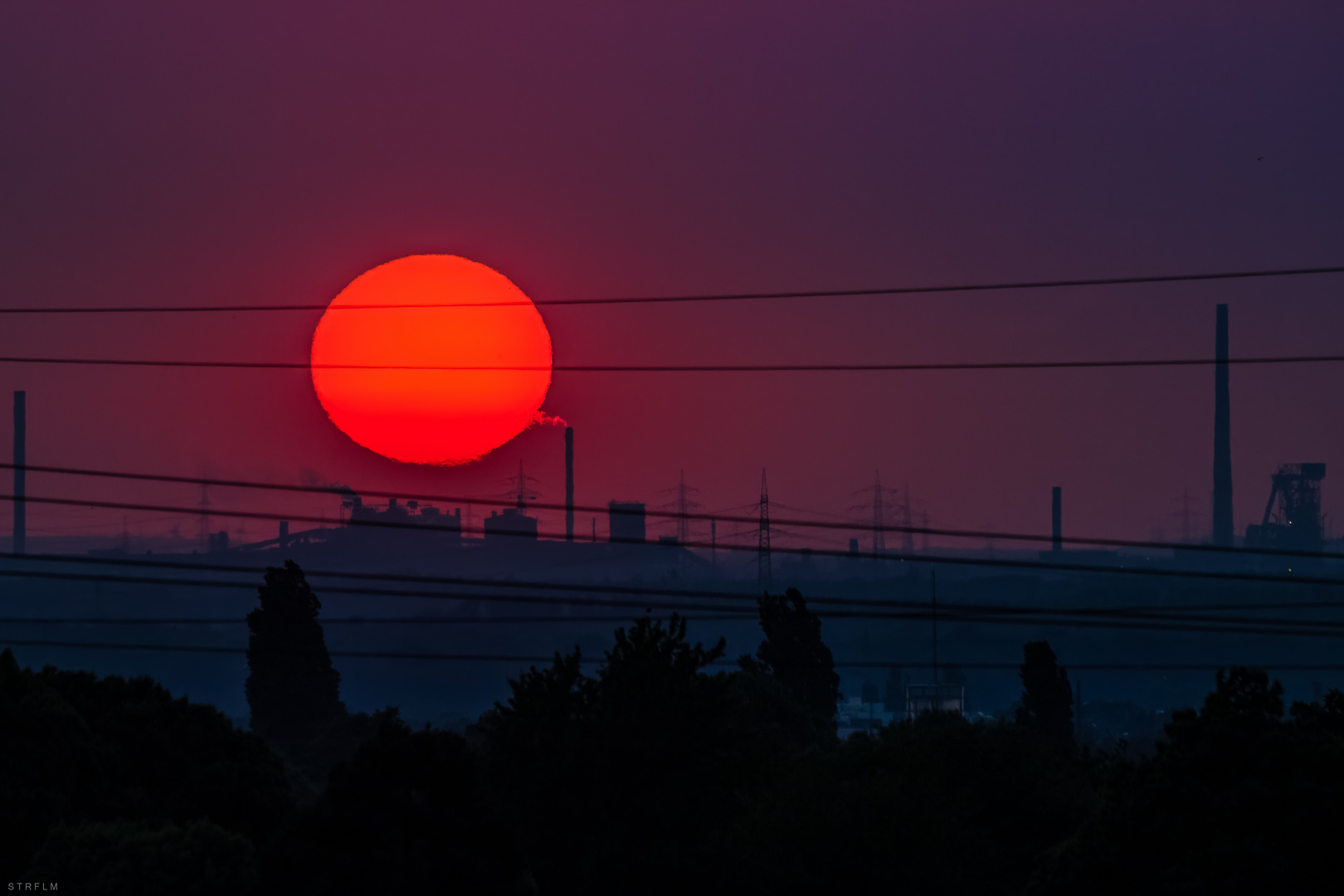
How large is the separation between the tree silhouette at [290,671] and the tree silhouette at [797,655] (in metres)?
30.9

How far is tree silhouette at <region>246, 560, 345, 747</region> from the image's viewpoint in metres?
101

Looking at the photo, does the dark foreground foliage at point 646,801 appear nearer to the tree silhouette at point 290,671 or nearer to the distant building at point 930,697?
the tree silhouette at point 290,671

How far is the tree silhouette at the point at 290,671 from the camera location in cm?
10075

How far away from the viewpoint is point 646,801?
3978 centimetres

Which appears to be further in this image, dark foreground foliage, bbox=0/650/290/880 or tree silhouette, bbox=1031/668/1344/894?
dark foreground foliage, bbox=0/650/290/880

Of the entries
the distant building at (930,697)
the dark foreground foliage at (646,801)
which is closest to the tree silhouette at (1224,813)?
the dark foreground foliage at (646,801)

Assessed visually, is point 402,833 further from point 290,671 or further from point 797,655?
point 290,671

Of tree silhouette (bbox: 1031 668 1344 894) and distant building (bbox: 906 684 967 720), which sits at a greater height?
tree silhouette (bbox: 1031 668 1344 894)

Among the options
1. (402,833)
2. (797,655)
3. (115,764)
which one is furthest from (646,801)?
(797,655)

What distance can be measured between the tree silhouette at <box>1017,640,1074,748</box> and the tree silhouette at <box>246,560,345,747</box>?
162 feet

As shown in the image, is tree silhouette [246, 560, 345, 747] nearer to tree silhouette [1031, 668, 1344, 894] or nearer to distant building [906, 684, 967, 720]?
tree silhouette [1031, 668, 1344, 894]

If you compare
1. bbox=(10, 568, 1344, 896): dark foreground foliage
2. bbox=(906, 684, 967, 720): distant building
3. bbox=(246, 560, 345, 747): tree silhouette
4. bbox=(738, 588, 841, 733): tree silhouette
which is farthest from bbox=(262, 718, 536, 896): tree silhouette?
bbox=(906, 684, 967, 720): distant building

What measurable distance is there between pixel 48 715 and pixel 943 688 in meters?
165

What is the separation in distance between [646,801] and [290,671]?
2678 inches
